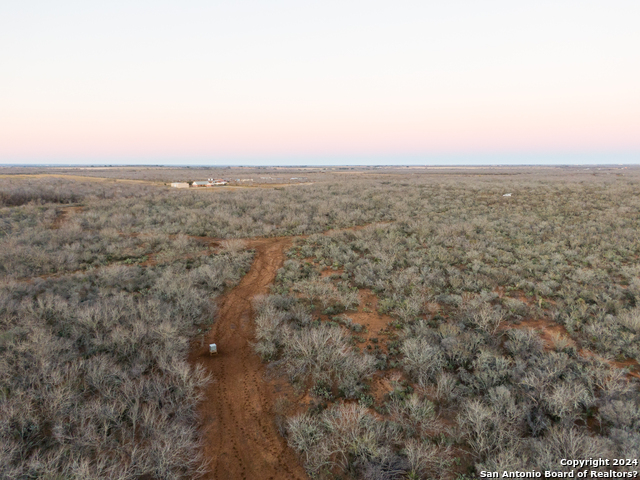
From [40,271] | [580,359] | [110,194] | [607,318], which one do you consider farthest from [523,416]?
[110,194]

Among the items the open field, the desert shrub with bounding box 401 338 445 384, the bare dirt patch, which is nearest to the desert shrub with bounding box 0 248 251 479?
the open field

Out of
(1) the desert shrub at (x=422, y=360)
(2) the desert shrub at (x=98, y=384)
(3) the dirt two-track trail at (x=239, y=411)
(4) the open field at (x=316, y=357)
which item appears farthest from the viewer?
(1) the desert shrub at (x=422, y=360)

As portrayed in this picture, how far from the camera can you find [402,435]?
15.4ft

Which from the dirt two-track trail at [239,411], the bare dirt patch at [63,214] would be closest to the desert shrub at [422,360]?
the dirt two-track trail at [239,411]

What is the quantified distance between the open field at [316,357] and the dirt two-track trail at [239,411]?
31 mm

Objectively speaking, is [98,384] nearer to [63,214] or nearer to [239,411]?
[239,411]

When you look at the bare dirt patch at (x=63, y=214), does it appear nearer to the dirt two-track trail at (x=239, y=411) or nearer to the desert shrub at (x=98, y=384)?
the desert shrub at (x=98, y=384)

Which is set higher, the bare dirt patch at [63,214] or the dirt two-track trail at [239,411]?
the bare dirt patch at [63,214]

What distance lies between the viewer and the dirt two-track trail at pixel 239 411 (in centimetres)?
451

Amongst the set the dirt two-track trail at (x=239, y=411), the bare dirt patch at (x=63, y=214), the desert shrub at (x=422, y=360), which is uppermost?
the bare dirt patch at (x=63, y=214)

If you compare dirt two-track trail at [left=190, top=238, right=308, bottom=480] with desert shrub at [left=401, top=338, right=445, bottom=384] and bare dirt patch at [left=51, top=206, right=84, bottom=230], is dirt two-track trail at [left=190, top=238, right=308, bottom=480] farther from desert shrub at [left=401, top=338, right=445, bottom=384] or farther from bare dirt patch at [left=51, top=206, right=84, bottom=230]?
bare dirt patch at [left=51, top=206, right=84, bottom=230]

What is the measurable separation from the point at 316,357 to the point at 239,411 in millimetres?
1919

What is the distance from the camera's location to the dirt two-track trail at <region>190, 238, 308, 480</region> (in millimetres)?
4512

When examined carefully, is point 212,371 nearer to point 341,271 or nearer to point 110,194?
point 341,271
